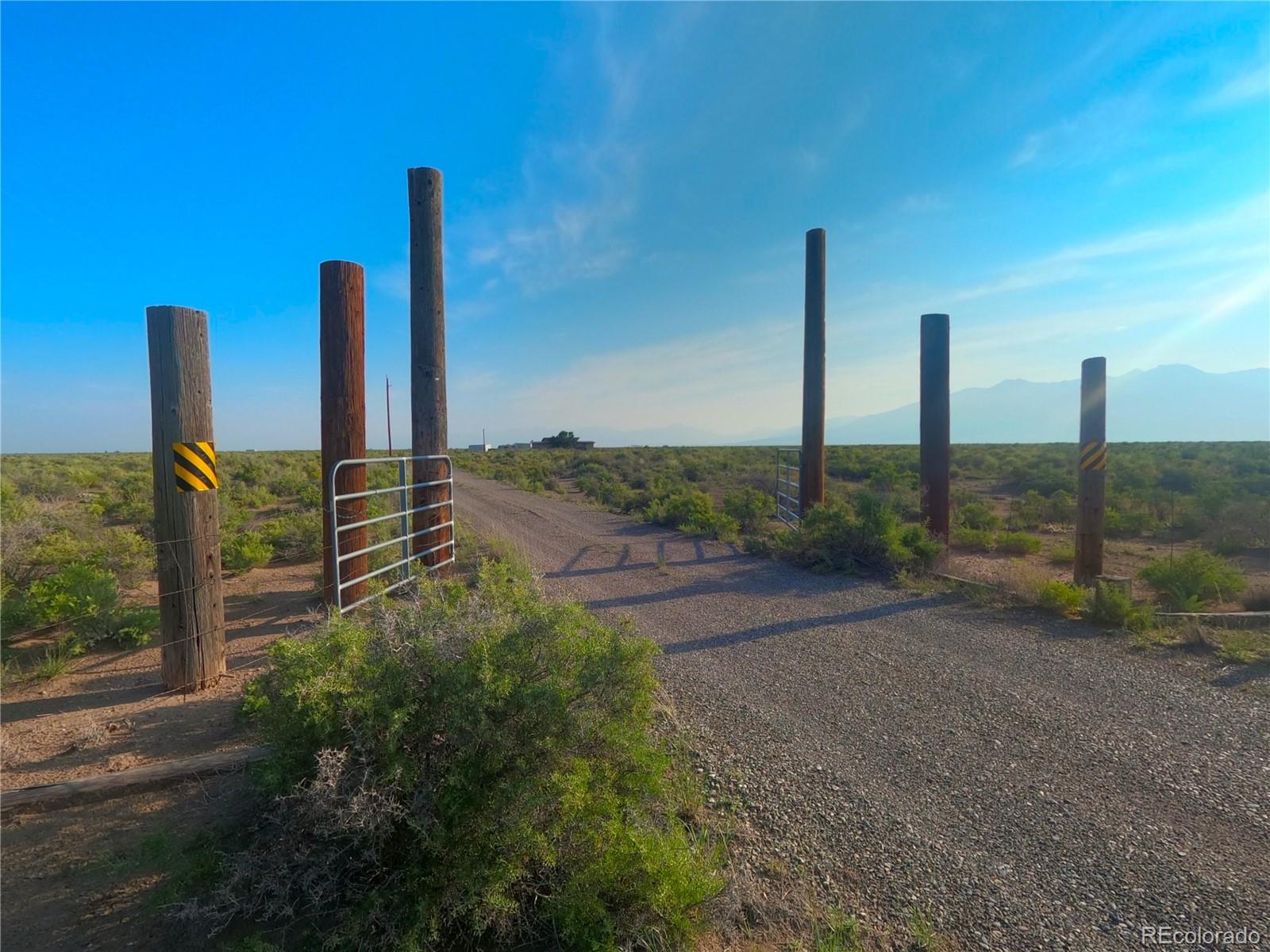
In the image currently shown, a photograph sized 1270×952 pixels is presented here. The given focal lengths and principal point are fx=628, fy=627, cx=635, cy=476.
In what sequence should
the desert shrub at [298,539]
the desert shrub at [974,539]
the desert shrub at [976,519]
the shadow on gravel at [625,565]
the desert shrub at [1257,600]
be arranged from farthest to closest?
the desert shrub at [976,519] < the desert shrub at [974,539] < the desert shrub at [298,539] < the shadow on gravel at [625,565] < the desert shrub at [1257,600]

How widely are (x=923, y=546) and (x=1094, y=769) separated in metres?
5.44

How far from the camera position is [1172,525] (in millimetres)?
13000

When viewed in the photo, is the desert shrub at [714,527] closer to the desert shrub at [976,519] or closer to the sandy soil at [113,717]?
the desert shrub at [976,519]

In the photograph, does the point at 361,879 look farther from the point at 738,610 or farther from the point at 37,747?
the point at 738,610

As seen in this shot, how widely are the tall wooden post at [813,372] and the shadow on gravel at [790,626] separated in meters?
4.95

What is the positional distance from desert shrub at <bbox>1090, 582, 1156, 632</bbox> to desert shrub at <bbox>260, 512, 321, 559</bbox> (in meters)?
10.2

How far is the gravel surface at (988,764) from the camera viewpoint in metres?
2.77

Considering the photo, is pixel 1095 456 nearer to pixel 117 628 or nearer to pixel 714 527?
pixel 714 527

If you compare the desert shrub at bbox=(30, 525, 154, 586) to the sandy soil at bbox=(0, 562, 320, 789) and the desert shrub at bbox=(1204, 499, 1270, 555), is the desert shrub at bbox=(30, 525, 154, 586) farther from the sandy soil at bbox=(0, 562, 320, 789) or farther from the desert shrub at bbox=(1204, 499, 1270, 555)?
the desert shrub at bbox=(1204, 499, 1270, 555)

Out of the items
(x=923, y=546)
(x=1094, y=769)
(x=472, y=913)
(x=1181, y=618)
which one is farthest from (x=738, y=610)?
(x=472, y=913)

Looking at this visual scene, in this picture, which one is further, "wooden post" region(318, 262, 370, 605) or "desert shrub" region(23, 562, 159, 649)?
"wooden post" region(318, 262, 370, 605)

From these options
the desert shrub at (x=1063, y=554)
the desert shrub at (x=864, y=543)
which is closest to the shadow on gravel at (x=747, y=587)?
the desert shrub at (x=864, y=543)

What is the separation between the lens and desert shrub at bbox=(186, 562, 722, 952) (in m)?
2.31

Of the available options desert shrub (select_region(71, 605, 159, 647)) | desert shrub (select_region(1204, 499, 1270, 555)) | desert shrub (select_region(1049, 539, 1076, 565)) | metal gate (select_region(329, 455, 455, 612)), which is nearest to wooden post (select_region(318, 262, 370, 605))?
Answer: metal gate (select_region(329, 455, 455, 612))
